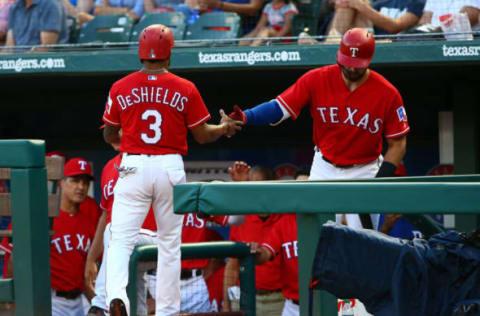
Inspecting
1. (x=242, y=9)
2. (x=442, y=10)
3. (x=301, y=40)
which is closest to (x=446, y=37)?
(x=442, y=10)

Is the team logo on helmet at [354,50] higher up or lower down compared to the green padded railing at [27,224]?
higher up

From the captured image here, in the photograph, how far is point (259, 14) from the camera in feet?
23.2

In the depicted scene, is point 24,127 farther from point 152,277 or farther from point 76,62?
point 152,277

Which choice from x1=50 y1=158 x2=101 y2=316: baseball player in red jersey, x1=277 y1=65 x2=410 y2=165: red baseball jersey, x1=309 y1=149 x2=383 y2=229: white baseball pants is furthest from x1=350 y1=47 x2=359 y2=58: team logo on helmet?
x1=50 y1=158 x2=101 y2=316: baseball player in red jersey

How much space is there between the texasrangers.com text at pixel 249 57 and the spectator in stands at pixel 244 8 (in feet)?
3.71

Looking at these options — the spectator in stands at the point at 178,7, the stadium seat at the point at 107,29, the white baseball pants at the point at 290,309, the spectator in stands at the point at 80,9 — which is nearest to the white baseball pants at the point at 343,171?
the white baseball pants at the point at 290,309

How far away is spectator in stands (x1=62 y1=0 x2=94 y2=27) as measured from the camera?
750 cm

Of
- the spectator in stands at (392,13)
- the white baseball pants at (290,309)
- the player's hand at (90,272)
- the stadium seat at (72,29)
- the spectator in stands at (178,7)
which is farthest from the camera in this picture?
the stadium seat at (72,29)

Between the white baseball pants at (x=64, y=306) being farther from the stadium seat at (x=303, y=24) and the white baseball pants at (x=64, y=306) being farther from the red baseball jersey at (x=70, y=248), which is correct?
the stadium seat at (x=303, y=24)

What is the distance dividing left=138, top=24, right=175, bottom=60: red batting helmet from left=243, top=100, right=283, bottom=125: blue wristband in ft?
2.02

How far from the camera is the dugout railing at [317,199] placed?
1.93 meters

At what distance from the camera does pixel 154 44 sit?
4.09 metres

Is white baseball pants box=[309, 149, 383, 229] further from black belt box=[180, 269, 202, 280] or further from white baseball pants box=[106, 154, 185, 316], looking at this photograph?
black belt box=[180, 269, 202, 280]

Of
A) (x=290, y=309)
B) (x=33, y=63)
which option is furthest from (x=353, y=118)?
(x=33, y=63)
